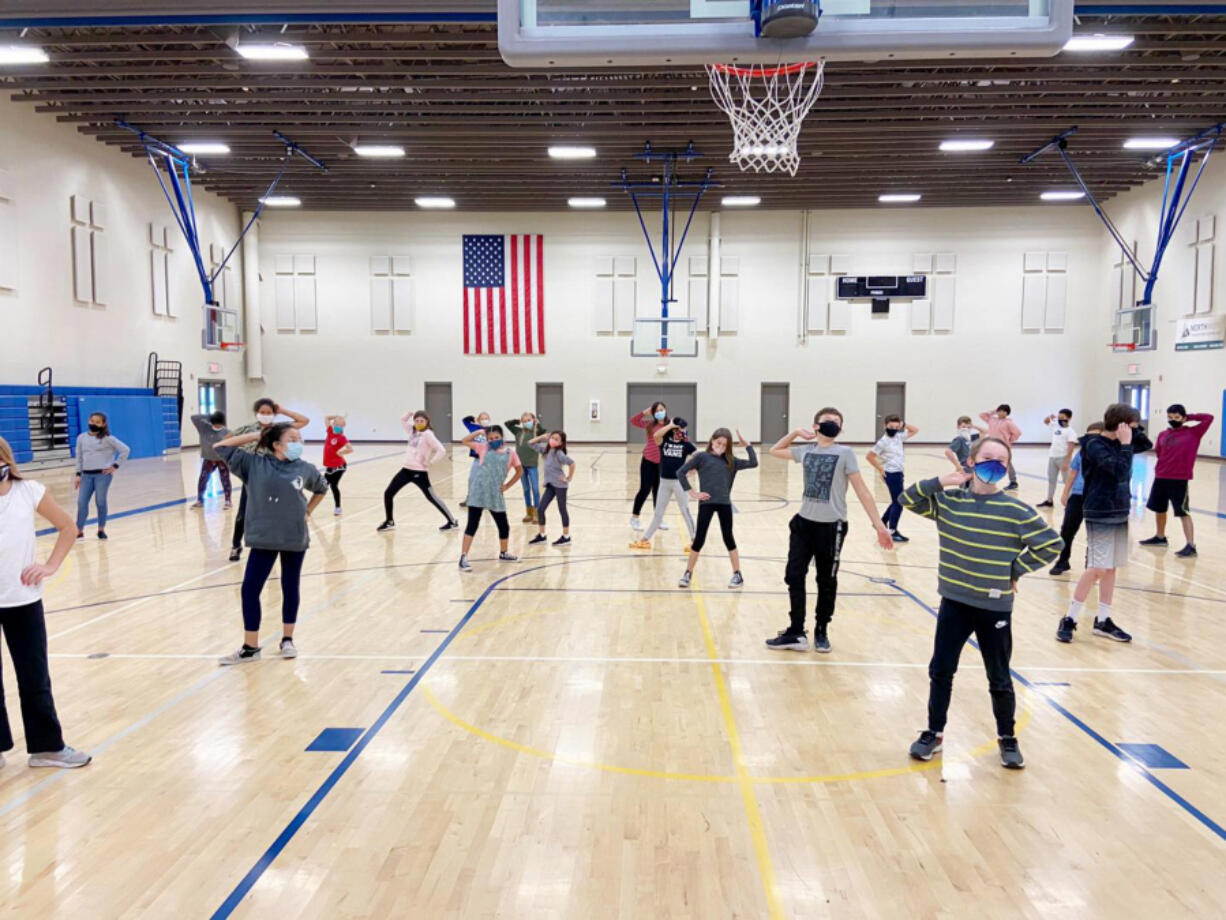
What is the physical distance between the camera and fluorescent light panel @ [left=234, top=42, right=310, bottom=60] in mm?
14852

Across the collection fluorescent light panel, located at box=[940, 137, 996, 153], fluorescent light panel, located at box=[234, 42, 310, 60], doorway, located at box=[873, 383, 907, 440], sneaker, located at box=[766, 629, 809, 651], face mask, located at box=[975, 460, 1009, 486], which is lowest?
sneaker, located at box=[766, 629, 809, 651]

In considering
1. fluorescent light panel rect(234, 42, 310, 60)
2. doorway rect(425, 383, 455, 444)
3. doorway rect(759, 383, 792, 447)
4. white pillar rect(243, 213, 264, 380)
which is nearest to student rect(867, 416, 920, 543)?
fluorescent light panel rect(234, 42, 310, 60)

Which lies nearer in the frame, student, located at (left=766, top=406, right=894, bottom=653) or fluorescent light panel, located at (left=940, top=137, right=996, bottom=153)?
student, located at (left=766, top=406, right=894, bottom=653)

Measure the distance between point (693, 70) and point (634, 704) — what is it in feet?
44.6

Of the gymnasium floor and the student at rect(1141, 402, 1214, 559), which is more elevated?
the student at rect(1141, 402, 1214, 559)

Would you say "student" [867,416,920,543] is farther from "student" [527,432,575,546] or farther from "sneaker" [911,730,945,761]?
"sneaker" [911,730,945,761]

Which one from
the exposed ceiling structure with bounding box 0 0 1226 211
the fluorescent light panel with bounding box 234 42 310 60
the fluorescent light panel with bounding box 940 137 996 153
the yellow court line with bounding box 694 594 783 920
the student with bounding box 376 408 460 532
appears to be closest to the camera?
the yellow court line with bounding box 694 594 783 920

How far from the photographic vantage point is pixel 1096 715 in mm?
5152

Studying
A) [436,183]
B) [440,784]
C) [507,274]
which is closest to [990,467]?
[440,784]

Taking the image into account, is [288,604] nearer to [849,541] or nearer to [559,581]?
[559,581]

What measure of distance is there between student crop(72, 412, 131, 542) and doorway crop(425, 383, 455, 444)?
20.1 metres

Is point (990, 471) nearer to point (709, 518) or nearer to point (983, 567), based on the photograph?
point (983, 567)

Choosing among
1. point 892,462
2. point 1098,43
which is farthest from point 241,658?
point 1098,43

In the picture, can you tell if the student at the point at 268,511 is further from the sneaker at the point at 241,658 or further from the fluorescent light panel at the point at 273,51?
the fluorescent light panel at the point at 273,51
